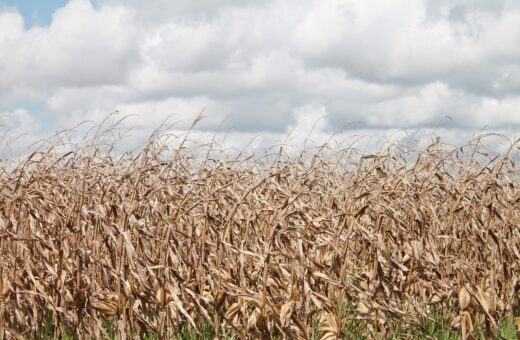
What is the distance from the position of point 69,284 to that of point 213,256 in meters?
1.15

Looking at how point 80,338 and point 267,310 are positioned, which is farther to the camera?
point 80,338

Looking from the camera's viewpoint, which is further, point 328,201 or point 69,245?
point 328,201

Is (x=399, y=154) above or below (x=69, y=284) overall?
above

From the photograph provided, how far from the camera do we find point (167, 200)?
19.2 ft

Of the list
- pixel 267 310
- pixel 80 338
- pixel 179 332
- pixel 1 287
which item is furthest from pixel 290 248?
pixel 1 287

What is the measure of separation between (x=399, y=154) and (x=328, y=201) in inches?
42.3

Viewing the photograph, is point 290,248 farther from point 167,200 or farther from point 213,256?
point 167,200

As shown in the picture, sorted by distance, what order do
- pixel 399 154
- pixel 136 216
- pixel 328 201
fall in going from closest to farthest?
pixel 136 216, pixel 328 201, pixel 399 154

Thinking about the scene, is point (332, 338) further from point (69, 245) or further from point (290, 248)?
point (69, 245)

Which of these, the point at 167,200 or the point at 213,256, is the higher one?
the point at 167,200

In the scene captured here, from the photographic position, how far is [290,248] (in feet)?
16.8

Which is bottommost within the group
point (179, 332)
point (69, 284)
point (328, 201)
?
point (179, 332)

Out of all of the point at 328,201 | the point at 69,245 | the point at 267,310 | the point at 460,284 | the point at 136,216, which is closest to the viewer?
the point at 267,310

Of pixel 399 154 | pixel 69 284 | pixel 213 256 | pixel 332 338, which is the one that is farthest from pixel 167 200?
pixel 399 154
